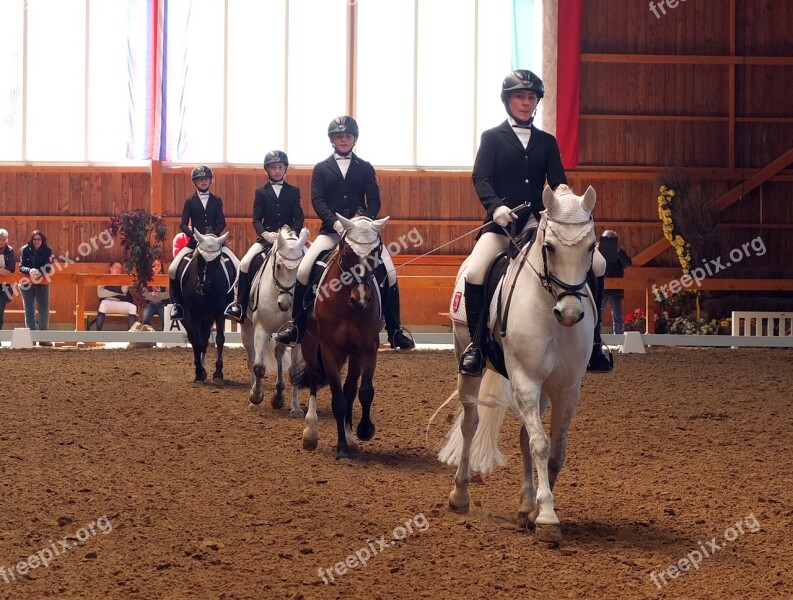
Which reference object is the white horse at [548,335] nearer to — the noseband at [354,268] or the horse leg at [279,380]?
the noseband at [354,268]

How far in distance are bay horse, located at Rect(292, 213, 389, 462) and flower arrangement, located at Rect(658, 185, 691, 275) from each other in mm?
12942

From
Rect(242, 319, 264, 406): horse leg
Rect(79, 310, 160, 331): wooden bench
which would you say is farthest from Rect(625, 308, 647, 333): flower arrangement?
Rect(242, 319, 264, 406): horse leg

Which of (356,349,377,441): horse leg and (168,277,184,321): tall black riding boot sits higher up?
(168,277,184,321): tall black riding boot

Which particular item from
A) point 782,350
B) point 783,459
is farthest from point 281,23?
point 783,459

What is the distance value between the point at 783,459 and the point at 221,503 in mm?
3567

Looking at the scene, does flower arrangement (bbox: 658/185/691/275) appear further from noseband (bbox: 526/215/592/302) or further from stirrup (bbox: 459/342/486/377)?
noseband (bbox: 526/215/592/302)

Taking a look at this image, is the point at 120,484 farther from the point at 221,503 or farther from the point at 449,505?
the point at 449,505

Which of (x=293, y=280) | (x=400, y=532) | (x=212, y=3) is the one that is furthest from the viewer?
(x=212, y=3)

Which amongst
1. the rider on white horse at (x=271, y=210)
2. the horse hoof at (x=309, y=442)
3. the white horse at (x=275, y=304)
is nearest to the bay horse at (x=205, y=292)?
the rider on white horse at (x=271, y=210)

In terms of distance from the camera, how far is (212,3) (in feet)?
68.0

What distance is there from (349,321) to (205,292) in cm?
400

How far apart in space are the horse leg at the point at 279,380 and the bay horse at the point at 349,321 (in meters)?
1.94

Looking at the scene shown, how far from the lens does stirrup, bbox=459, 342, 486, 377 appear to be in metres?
5.39

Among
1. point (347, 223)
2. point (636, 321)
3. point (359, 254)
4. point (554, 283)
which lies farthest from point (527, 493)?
point (636, 321)
